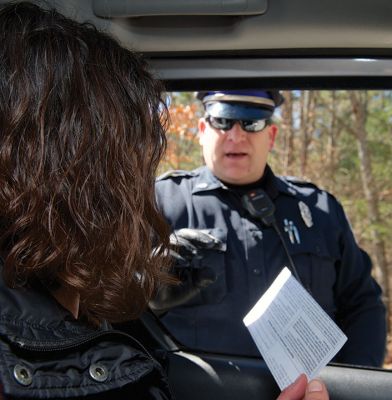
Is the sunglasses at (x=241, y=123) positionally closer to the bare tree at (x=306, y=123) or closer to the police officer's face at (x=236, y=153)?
the police officer's face at (x=236, y=153)

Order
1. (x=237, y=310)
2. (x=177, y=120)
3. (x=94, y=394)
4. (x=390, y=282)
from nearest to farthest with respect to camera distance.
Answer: (x=94, y=394) → (x=237, y=310) → (x=177, y=120) → (x=390, y=282)

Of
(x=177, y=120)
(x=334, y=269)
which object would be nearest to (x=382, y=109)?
(x=177, y=120)

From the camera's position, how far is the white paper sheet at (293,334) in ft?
4.00

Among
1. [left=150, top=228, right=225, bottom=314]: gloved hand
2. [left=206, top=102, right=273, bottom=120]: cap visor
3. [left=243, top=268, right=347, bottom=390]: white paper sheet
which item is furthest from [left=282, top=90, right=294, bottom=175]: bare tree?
[left=243, top=268, right=347, bottom=390]: white paper sheet

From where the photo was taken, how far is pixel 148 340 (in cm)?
180

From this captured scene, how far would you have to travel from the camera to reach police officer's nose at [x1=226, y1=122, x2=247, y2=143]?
2613 millimetres

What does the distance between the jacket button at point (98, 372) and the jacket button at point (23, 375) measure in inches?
4.1

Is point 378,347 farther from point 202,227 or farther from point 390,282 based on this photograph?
point 390,282

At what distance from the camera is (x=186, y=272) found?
2080 millimetres

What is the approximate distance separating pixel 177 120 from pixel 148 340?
445 cm

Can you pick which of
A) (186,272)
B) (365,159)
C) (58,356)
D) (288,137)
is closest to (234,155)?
(186,272)

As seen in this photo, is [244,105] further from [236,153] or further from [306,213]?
[306,213]

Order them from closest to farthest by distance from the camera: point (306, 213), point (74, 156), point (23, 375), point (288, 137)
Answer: point (23, 375), point (74, 156), point (306, 213), point (288, 137)

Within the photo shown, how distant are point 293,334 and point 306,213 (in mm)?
1323
